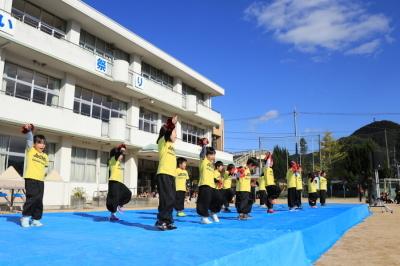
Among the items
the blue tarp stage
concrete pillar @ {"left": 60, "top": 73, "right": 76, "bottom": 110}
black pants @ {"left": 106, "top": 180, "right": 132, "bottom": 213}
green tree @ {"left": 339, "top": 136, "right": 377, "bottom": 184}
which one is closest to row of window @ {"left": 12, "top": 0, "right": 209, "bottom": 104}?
concrete pillar @ {"left": 60, "top": 73, "right": 76, "bottom": 110}

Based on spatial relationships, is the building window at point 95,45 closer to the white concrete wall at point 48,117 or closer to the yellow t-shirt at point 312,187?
the white concrete wall at point 48,117

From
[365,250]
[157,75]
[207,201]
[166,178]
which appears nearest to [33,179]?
[166,178]

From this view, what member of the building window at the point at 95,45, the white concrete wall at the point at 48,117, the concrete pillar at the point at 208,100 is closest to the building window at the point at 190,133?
the concrete pillar at the point at 208,100

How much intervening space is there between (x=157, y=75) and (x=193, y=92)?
5.90 meters

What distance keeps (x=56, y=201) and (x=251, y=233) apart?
14101 mm

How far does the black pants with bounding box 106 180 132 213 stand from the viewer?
782 cm

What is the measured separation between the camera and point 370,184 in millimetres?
21906

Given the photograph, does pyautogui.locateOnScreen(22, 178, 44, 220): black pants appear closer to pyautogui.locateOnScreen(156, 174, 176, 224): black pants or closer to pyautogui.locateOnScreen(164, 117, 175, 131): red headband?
pyautogui.locateOnScreen(156, 174, 176, 224): black pants

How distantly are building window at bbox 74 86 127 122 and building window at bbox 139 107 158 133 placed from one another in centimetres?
197

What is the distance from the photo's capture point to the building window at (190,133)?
103 ft

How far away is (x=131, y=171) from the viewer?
81.1 feet

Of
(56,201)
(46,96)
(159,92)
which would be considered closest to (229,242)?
(56,201)

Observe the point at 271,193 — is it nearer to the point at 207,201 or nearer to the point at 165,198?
the point at 207,201

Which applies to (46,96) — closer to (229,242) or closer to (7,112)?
(7,112)
